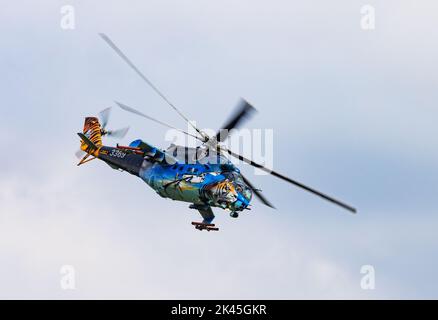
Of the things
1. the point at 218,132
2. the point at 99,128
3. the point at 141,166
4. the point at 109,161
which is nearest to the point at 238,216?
the point at 218,132

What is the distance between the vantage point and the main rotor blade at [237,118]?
6147 centimetres

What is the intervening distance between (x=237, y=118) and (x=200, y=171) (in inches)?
209

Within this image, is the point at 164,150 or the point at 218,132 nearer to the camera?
the point at 218,132

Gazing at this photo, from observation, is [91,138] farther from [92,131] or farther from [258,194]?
[258,194]

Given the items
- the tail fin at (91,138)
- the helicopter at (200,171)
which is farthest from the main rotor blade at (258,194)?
the tail fin at (91,138)

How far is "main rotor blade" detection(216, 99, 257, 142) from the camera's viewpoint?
6147 centimetres

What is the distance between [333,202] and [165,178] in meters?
17.7

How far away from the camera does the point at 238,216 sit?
61656 millimetres

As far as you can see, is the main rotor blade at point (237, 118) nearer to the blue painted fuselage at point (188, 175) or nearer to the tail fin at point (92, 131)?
the blue painted fuselage at point (188, 175)

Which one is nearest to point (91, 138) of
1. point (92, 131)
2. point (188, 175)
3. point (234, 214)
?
point (92, 131)

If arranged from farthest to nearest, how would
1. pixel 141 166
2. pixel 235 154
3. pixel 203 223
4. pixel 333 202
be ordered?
pixel 141 166 < pixel 203 223 < pixel 235 154 < pixel 333 202

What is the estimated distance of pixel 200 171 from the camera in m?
63.7

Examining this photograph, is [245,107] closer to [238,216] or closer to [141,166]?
[238,216]

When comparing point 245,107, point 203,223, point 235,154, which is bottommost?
point 203,223
